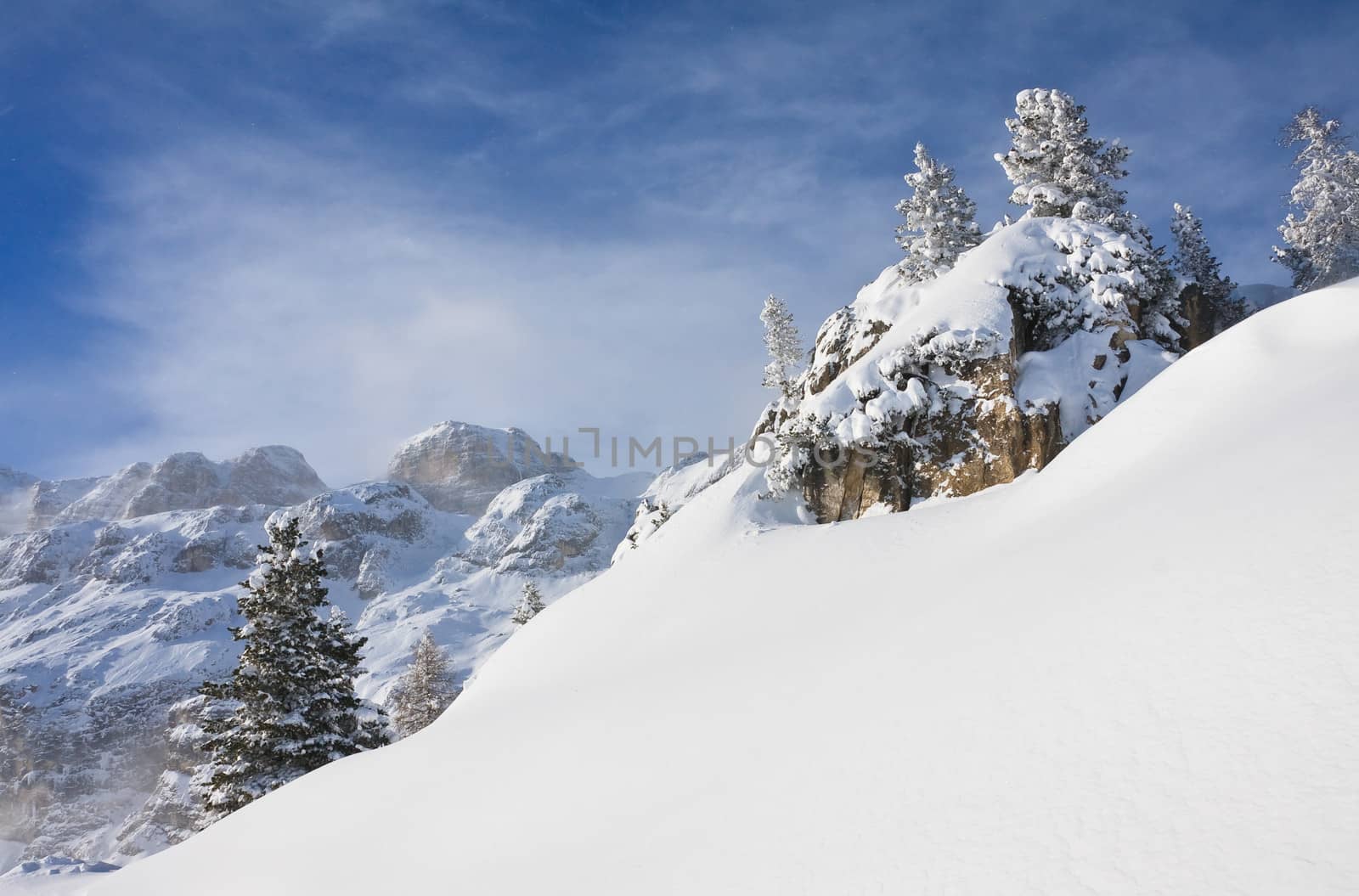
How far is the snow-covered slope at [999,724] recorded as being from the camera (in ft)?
11.9

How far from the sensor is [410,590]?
110062 millimetres

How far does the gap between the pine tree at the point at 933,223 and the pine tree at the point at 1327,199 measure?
1439 centimetres

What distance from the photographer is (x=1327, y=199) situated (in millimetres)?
30781

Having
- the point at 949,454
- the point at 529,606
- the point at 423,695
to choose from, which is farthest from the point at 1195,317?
the point at 529,606

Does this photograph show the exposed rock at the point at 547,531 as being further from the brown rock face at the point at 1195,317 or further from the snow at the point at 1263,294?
the brown rock face at the point at 1195,317

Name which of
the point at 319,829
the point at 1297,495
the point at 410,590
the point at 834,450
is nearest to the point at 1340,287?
the point at 1297,495

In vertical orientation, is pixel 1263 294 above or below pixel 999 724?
above

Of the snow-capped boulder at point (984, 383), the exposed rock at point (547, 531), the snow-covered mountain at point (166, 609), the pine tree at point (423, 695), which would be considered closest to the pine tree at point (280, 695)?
the snow-capped boulder at point (984, 383)

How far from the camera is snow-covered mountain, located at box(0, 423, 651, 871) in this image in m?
76.9

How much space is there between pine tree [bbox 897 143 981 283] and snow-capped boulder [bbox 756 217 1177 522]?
7971 millimetres

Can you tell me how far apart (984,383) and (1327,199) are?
25946 mm

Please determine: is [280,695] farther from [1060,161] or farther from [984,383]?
[1060,161]

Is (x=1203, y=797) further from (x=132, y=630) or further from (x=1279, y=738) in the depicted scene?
(x=132, y=630)

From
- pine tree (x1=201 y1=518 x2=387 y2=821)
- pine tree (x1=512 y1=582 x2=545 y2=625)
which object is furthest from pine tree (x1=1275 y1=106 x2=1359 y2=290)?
pine tree (x1=512 y1=582 x2=545 y2=625)
